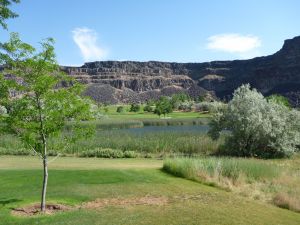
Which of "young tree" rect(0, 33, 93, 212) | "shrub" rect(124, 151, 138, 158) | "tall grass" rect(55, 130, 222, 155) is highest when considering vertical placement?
"young tree" rect(0, 33, 93, 212)

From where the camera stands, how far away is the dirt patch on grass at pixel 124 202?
60.9ft

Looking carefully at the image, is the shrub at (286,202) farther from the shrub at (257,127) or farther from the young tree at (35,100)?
the shrub at (257,127)

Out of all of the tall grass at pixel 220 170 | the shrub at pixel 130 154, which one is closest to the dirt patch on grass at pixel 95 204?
the tall grass at pixel 220 170

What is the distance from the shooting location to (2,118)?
17734 mm

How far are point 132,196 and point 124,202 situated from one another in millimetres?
1180

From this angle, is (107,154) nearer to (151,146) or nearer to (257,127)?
(151,146)

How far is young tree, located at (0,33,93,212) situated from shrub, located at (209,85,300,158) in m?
23.4

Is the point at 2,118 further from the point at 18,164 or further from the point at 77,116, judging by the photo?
the point at 18,164

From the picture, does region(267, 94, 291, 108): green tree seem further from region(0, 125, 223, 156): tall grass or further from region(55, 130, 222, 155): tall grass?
region(55, 130, 222, 155): tall grass

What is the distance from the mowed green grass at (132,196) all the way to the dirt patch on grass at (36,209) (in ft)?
1.47

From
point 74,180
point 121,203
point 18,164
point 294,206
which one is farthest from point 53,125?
point 18,164

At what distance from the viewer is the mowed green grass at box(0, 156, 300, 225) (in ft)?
52.4

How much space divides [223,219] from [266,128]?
23602 mm

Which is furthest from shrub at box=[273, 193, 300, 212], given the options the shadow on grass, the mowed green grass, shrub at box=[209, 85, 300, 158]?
shrub at box=[209, 85, 300, 158]
